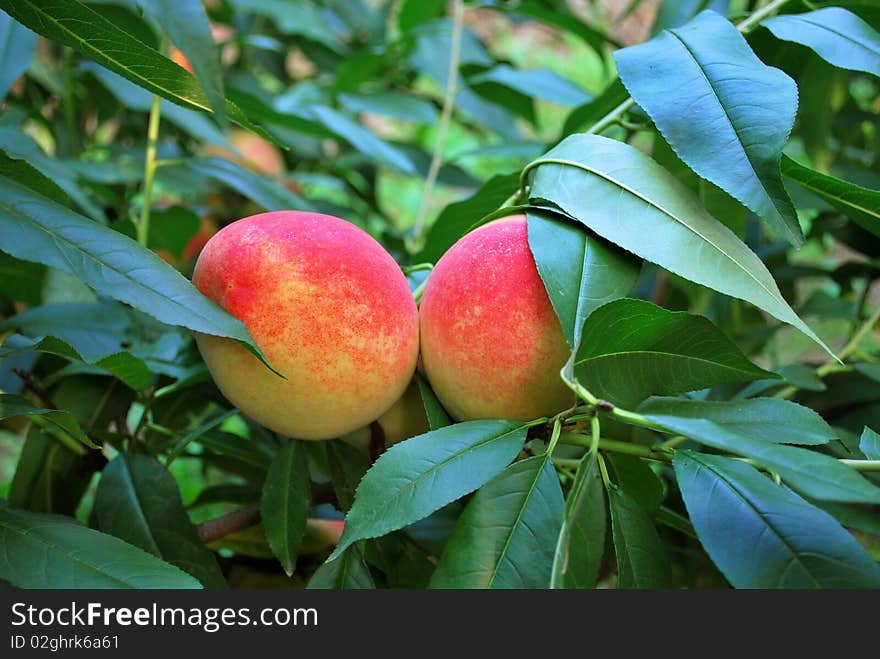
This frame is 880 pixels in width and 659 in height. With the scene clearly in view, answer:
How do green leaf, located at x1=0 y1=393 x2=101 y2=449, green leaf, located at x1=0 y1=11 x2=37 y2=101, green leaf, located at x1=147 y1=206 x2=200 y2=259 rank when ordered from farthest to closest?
green leaf, located at x1=147 y1=206 x2=200 y2=259 → green leaf, located at x1=0 y1=11 x2=37 y2=101 → green leaf, located at x1=0 y1=393 x2=101 y2=449

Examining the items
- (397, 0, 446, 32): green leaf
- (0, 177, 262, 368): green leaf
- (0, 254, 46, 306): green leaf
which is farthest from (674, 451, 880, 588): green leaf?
(397, 0, 446, 32): green leaf

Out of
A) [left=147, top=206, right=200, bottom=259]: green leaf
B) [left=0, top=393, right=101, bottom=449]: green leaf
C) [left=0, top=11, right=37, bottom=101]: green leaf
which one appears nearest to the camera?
[left=0, top=393, right=101, bottom=449]: green leaf

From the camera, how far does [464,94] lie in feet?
3.69

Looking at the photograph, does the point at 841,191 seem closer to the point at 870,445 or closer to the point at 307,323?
the point at 870,445

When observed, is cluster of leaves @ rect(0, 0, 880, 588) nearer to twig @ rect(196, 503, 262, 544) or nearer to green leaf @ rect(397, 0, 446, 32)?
twig @ rect(196, 503, 262, 544)

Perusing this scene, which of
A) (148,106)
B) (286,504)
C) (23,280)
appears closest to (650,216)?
(286,504)

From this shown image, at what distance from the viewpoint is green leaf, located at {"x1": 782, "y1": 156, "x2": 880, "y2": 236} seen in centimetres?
48

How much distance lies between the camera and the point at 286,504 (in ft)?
1.72

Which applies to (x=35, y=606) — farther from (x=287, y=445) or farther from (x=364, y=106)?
(x=364, y=106)

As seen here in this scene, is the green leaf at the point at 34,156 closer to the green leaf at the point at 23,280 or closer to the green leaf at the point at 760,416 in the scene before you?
the green leaf at the point at 23,280

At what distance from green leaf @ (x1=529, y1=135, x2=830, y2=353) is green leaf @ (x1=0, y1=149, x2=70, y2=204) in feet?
0.87

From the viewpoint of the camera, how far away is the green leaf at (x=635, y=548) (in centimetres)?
42

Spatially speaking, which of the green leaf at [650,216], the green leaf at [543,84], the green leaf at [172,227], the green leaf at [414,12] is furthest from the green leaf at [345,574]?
the green leaf at [414,12]

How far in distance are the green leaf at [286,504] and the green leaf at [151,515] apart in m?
0.04
